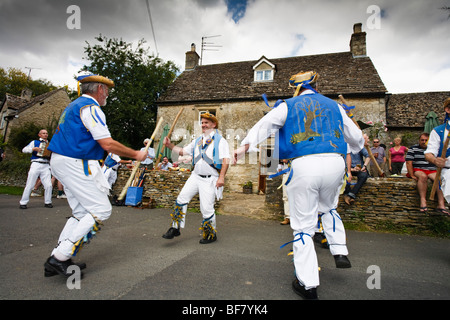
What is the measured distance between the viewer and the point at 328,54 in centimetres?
1652

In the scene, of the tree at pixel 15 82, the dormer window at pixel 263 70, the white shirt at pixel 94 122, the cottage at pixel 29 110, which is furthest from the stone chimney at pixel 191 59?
the tree at pixel 15 82

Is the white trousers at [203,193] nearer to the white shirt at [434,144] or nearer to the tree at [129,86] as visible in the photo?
the white shirt at [434,144]

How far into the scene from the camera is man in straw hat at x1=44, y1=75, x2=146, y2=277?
7.89 feet

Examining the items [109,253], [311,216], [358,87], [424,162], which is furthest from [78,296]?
[358,87]

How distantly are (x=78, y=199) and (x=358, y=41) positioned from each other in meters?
18.3

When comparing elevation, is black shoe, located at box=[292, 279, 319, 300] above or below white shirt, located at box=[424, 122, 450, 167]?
below

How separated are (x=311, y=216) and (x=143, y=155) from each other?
6.13 feet

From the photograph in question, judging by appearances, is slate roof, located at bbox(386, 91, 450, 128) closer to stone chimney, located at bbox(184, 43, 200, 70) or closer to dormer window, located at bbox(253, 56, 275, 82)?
dormer window, located at bbox(253, 56, 275, 82)

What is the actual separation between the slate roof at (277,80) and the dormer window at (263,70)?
1.26 feet

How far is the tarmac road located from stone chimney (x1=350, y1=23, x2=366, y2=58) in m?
14.3

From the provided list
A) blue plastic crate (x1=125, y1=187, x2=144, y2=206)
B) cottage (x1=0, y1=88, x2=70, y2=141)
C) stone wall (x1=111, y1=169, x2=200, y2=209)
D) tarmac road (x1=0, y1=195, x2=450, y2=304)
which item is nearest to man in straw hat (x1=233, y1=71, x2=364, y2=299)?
tarmac road (x1=0, y1=195, x2=450, y2=304)

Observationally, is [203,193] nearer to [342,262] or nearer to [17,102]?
[342,262]

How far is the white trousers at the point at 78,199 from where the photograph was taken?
241 centimetres

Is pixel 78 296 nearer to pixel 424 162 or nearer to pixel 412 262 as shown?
pixel 412 262
